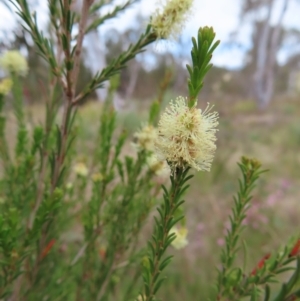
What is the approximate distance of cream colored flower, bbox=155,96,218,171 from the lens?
438mm

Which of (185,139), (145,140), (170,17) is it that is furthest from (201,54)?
(145,140)

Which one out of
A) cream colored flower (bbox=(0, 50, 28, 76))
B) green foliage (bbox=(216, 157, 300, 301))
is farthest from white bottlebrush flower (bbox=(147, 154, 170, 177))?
cream colored flower (bbox=(0, 50, 28, 76))

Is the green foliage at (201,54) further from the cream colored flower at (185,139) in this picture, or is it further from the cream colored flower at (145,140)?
the cream colored flower at (145,140)

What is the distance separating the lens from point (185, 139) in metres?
0.45

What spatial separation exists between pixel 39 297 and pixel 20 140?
0.38m

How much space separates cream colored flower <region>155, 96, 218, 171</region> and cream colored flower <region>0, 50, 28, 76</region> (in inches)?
38.1

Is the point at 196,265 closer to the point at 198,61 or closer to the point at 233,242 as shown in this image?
the point at 233,242

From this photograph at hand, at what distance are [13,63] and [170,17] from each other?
0.80 meters

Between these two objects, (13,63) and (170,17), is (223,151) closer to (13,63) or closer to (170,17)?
(13,63)

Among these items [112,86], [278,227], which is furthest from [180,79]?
[112,86]

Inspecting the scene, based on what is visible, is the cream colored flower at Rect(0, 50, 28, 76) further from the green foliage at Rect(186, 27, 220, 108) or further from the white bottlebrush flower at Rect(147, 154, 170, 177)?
the green foliage at Rect(186, 27, 220, 108)

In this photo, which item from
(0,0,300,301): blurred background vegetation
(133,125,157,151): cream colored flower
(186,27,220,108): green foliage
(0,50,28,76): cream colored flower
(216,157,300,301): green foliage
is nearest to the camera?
(186,27,220,108): green foliage

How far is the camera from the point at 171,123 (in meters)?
0.45

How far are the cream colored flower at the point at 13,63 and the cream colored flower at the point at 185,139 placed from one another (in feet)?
3.18
